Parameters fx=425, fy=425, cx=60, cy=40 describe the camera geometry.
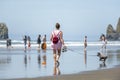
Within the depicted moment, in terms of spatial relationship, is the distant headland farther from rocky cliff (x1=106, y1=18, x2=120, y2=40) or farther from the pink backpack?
the pink backpack

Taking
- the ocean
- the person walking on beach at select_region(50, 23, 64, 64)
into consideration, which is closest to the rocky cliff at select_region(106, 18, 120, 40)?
the ocean

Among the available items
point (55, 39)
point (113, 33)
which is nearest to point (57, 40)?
point (55, 39)

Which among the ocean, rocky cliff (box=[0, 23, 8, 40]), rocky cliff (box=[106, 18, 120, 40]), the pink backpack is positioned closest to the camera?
the ocean

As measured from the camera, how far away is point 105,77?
1397 cm

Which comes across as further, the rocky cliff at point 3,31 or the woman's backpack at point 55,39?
the rocky cliff at point 3,31

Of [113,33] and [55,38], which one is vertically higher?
[113,33]

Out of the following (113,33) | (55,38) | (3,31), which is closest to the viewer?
(55,38)

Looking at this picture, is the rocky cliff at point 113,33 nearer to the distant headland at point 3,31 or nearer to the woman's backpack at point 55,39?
the distant headland at point 3,31

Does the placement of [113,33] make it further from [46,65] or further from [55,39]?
[55,39]

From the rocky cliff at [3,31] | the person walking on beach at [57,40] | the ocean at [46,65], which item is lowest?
the ocean at [46,65]

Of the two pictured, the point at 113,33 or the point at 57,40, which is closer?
the point at 57,40

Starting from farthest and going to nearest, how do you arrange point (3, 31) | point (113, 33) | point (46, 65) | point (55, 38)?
point (113, 33), point (3, 31), point (46, 65), point (55, 38)

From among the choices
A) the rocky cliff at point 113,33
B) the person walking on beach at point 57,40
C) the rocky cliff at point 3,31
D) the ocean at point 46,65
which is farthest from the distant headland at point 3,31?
the person walking on beach at point 57,40

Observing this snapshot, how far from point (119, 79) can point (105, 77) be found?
746 millimetres
